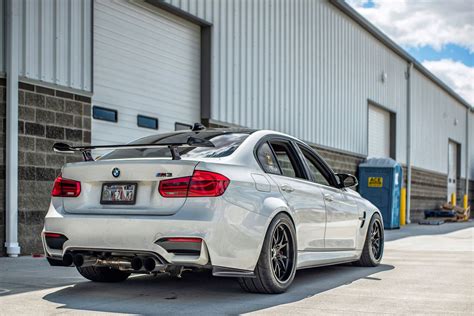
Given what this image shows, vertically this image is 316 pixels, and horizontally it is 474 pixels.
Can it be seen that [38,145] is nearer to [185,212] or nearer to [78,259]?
[78,259]

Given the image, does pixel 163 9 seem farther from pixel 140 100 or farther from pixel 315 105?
pixel 315 105

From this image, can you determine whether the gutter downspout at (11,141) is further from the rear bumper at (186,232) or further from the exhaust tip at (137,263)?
the exhaust tip at (137,263)

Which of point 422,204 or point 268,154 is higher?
point 268,154

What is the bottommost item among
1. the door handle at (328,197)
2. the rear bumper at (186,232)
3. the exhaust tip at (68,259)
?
the exhaust tip at (68,259)

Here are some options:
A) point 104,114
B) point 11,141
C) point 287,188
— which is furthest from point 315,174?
point 104,114

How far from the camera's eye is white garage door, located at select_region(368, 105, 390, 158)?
77.1 ft

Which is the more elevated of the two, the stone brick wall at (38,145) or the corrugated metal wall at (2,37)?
the corrugated metal wall at (2,37)

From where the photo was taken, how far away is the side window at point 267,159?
5548mm

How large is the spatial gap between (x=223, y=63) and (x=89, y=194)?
343 inches

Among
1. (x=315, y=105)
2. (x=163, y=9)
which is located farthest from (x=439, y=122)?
(x=163, y=9)

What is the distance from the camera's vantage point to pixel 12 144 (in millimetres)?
8453

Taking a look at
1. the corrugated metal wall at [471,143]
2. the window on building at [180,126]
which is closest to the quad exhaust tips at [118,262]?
the window on building at [180,126]

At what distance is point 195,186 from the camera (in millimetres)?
4777

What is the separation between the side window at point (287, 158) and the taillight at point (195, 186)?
1237mm
